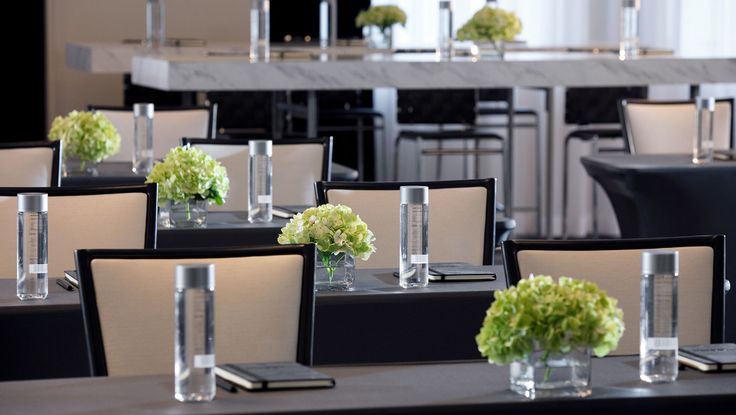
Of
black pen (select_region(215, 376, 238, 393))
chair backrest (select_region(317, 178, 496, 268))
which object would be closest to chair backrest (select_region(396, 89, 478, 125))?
chair backrest (select_region(317, 178, 496, 268))

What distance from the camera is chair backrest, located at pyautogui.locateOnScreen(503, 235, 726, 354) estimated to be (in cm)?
286

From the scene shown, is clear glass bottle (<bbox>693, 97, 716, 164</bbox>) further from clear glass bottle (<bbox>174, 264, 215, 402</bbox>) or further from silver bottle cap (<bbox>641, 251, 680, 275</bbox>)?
clear glass bottle (<bbox>174, 264, 215, 402</bbox>)

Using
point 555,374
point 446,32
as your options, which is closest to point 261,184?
point 555,374

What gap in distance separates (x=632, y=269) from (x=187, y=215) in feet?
5.42

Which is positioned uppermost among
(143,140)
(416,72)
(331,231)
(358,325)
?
(416,72)

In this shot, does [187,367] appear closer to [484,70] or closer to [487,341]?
[487,341]

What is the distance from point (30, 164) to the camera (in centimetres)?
480

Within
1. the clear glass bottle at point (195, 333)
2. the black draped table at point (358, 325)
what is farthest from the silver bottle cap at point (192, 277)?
the black draped table at point (358, 325)

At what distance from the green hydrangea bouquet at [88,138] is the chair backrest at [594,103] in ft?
11.3

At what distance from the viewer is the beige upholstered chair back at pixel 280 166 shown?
5.14 m

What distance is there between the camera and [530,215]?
988 centimetres

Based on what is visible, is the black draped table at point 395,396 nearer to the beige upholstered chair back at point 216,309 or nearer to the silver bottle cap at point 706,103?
the beige upholstered chair back at point 216,309

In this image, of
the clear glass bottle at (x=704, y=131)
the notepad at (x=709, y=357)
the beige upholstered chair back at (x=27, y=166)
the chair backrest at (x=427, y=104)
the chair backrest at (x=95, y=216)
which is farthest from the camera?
the chair backrest at (x=427, y=104)

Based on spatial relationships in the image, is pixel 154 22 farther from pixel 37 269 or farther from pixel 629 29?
pixel 37 269
